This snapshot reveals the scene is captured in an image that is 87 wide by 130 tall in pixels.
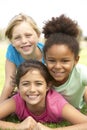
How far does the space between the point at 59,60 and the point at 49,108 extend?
20.0 inches

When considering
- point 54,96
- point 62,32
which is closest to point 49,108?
point 54,96

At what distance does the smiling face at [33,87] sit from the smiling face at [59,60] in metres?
0.16

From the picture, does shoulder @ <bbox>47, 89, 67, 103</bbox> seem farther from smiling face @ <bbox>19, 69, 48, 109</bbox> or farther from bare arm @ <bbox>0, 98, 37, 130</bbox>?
bare arm @ <bbox>0, 98, 37, 130</bbox>

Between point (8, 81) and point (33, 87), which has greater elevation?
point (33, 87)

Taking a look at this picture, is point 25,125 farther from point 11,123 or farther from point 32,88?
point 32,88

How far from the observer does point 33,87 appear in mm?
3729

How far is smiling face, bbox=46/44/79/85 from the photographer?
3.79 m

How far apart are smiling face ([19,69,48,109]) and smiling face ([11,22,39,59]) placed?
0.74 metres

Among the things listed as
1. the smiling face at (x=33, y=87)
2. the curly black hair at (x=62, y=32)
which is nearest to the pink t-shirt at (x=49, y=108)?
the smiling face at (x=33, y=87)

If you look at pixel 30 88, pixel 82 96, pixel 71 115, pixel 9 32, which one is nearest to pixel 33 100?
pixel 30 88

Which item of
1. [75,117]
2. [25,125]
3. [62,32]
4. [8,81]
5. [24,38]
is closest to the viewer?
[25,125]

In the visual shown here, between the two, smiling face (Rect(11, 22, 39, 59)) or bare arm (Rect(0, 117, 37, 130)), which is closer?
bare arm (Rect(0, 117, 37, 130))

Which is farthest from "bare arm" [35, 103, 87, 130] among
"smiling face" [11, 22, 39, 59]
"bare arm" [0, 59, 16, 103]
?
"bare arm" [0, 59, 16, 103]

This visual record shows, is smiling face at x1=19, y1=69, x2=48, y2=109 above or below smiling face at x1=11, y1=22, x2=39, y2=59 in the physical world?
below
